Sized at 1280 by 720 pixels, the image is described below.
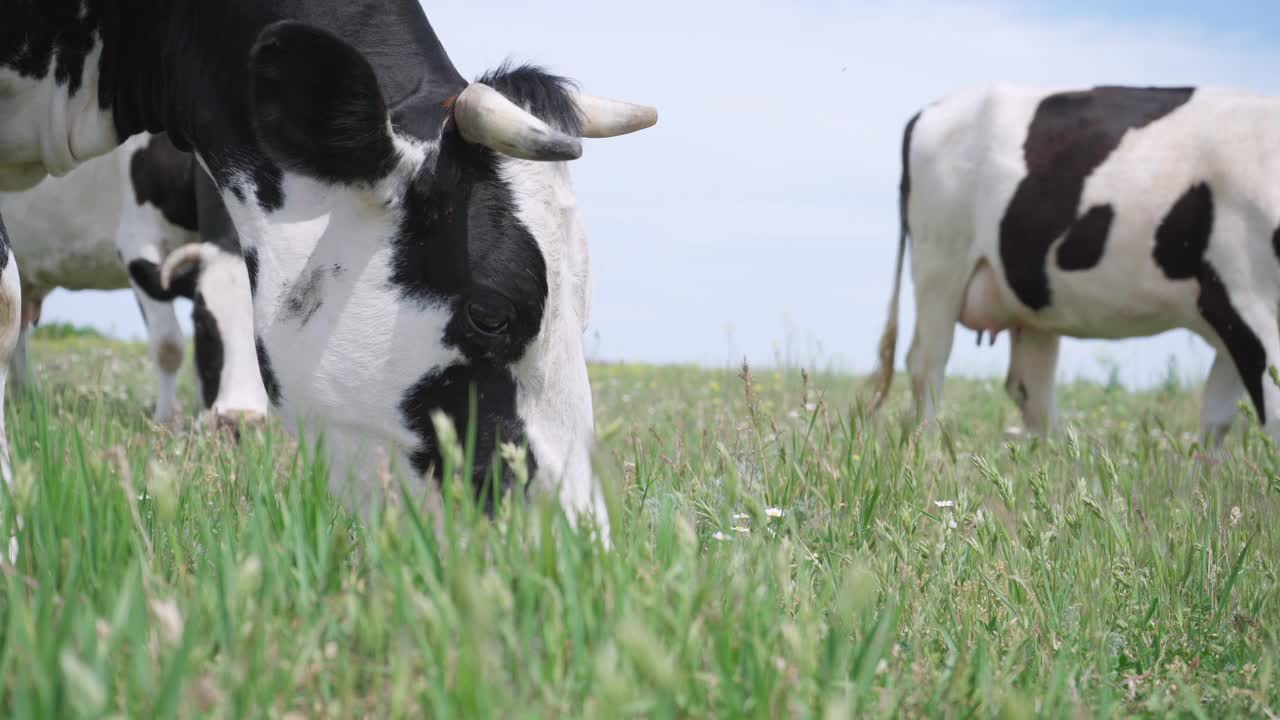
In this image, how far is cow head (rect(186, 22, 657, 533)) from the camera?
9.02ft

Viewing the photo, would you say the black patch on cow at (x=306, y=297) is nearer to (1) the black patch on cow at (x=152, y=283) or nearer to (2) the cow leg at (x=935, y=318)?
(1) the black patch on cow at (x=152, y=283)

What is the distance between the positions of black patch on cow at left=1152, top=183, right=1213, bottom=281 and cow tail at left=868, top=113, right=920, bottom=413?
1.94 meters

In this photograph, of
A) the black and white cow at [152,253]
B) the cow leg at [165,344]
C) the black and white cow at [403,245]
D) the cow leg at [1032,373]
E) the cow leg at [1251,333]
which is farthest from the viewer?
the cow leg at [1032,373]

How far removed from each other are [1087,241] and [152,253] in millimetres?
5774

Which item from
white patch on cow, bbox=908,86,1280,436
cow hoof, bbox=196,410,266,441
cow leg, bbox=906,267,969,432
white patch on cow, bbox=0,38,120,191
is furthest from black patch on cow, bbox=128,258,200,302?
cow leg, bbox=906,267,969,432

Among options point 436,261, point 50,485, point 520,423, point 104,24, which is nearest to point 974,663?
point 520,423

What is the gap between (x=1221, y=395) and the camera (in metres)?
7.59

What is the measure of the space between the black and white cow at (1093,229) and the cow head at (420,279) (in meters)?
3.72

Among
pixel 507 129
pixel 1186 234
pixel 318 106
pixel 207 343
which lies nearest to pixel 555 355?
pixel 507 129

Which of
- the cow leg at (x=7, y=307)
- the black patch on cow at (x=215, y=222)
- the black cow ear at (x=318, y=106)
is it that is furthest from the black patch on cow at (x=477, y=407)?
the black patch on cow at (x=215, y=222)

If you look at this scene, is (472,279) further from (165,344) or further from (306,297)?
(165,344)

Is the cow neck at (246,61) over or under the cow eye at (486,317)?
over

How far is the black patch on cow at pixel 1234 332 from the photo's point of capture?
21.0 ft

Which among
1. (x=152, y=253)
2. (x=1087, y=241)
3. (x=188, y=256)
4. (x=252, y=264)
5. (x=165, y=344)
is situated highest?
(x=1087, y=241)
